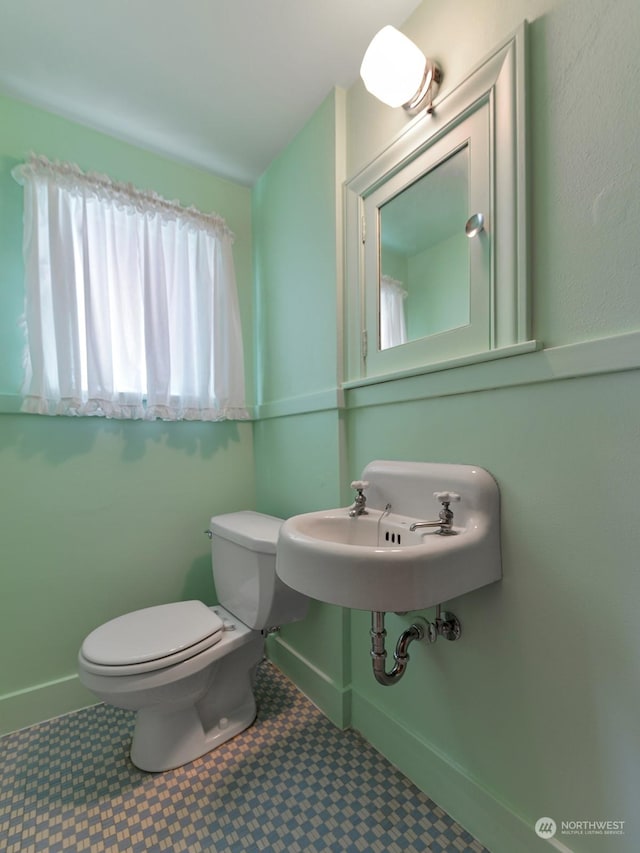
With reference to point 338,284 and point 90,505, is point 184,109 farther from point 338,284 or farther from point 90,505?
point 90,505

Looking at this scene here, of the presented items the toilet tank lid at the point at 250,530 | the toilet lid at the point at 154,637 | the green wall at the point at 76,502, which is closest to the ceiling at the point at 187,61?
the green wall at the point at 76,502

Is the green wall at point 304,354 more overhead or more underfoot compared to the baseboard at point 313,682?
more overhead

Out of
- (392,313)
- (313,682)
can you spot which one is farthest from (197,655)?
(392,313)

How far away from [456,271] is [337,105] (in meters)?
A: 0.83

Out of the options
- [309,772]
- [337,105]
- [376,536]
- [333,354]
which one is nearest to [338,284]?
[333,354]

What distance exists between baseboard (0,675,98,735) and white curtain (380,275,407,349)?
64.9 inches

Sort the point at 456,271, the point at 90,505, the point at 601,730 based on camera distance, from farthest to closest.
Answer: the point at 90,505
the point at 456,271
the point at 601,730

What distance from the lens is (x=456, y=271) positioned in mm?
1062

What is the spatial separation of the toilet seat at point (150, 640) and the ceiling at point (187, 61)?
1813 mm

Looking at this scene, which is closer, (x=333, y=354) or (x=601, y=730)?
(x=601, y=730)

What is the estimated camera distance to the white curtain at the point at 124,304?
138cm

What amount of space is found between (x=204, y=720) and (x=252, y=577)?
496mm

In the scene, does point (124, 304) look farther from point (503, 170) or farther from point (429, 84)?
point (503, 170)

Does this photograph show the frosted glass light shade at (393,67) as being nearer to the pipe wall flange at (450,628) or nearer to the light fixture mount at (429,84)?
the light fixture mount at (429,84)
